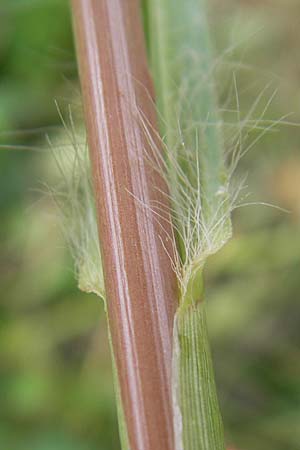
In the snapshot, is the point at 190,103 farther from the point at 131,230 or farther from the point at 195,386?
the point at 195,386

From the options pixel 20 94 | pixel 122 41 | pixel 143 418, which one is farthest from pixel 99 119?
pixel 20 94

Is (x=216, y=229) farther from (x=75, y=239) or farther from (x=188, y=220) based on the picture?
(x=75, y=239)

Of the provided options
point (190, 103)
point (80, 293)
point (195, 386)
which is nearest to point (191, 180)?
point (190, 103)

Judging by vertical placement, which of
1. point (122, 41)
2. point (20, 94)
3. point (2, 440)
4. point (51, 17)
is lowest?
point (2, 440)

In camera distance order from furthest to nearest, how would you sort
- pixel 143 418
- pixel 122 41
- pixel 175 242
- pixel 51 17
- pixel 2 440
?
pixel 51 17, pixel 2 440, pixel 122 41, pixel 175 242, pixel 143 418

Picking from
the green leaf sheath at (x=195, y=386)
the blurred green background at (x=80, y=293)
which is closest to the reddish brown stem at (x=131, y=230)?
the green leaf sheath at (x=195, y=386)

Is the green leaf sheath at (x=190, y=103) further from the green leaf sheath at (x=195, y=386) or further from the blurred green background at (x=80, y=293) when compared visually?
the blurred green background at (x=80, y=293)
